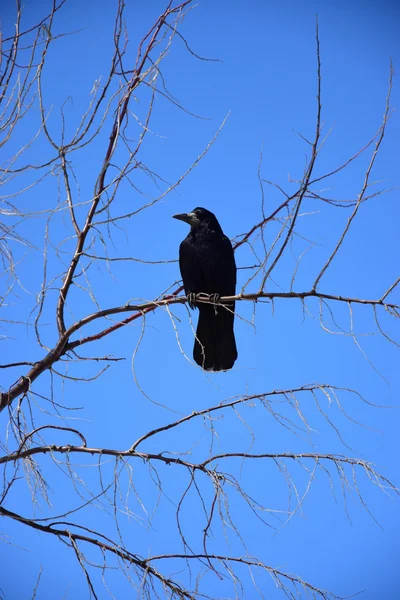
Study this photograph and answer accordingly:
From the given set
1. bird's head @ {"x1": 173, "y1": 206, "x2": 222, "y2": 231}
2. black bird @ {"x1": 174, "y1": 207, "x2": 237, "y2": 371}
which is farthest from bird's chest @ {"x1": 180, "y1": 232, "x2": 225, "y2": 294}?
bird's head @ {"x1": 173, "y1": 206, "x2": 222, "y2": 231}

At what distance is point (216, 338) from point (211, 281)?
1.48 ft

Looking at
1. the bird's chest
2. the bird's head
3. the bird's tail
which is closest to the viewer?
the bird's tail

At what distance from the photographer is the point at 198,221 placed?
562cm

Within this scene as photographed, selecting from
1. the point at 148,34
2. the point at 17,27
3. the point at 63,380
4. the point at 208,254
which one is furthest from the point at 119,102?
the point at 208,254

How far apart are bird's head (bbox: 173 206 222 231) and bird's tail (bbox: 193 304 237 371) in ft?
2.60

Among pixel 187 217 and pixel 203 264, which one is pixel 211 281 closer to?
pixel 203 264

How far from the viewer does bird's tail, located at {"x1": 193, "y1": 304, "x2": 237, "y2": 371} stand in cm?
512

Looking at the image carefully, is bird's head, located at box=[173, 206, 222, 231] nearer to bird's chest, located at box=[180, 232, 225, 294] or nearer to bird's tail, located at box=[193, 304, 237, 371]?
bird's chest, located at box=[180, 232, 225, 294]

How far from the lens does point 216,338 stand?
5164mm

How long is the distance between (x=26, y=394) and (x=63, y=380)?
180 millimetres

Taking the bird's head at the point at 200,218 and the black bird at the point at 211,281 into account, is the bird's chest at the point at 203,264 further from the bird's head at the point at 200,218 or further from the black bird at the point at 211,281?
the bird's head at the point at 200,218

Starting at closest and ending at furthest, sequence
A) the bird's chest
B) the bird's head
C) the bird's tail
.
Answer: the bird's tail < the bird's chest < the bird's head

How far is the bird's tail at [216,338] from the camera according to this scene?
512 cm

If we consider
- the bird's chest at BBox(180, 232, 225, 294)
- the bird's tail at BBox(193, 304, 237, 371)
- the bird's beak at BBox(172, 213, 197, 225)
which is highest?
the bird's beak at BBox(172, 213, 197, 225)
